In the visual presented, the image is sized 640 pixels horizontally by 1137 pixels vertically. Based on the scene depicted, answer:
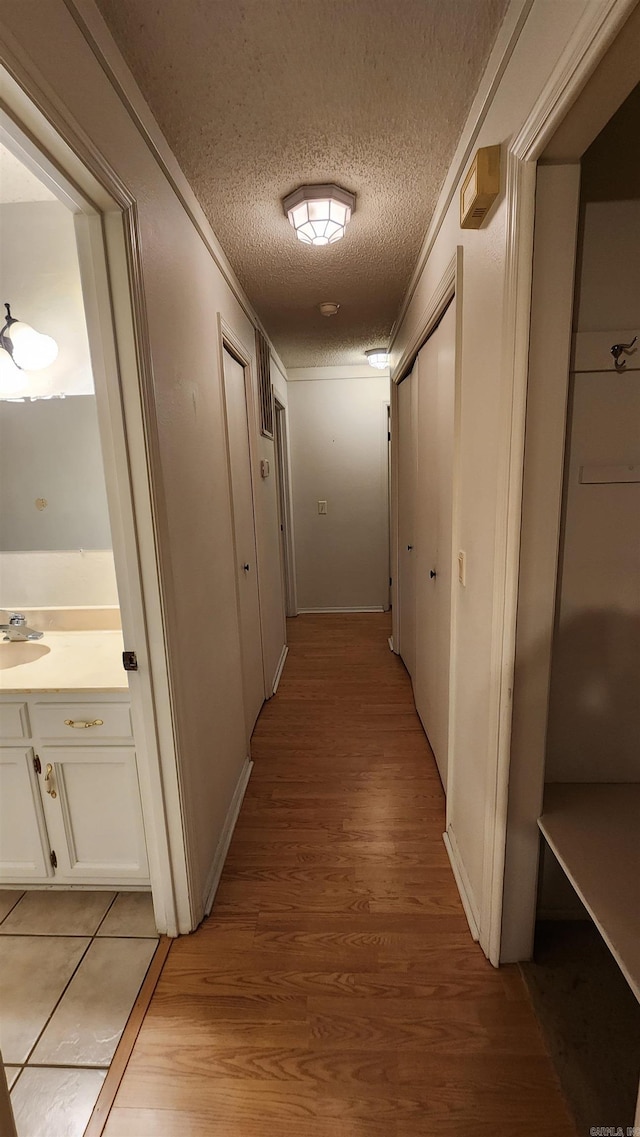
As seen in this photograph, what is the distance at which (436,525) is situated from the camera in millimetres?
2039

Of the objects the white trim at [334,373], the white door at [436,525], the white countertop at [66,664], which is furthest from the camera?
the white trim at [334,373]

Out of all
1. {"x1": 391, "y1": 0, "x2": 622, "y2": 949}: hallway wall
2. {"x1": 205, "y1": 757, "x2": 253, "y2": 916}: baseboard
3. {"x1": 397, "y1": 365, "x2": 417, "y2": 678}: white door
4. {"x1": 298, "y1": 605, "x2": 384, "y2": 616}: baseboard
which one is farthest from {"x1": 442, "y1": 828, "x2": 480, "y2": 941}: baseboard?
{"x1": 298, "y1": 605, "x2": 384, "y2": 616}: baseboard

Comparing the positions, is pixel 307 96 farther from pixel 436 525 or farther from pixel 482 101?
pixel 436 525

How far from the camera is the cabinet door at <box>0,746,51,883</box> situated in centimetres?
146

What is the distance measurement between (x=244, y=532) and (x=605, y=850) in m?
1.85

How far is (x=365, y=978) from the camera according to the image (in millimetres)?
1338

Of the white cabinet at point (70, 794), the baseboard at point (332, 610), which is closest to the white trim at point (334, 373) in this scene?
the baseboard at point (332, 610)

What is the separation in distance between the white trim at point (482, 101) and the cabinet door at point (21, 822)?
2162 mm

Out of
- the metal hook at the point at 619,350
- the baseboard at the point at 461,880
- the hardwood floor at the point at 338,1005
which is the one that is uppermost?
the metal hook at the point at 619,350

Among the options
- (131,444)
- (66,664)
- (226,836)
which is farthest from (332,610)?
(131,444)

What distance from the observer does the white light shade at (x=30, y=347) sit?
1.65 meters

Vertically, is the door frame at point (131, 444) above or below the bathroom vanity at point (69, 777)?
above

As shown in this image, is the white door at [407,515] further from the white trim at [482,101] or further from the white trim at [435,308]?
the white trim at [482,101]

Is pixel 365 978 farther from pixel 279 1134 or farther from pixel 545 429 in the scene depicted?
pixel 545 429
